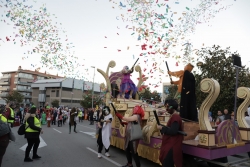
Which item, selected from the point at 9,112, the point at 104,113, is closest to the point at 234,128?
the point at 104,113

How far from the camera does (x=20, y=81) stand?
7656 centimetres

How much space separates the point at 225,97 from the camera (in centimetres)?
1386

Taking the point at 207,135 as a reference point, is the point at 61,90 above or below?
above

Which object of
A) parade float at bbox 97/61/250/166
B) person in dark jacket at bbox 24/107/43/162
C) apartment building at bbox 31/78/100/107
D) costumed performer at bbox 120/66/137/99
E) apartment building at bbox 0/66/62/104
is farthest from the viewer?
apartment building at bbox 0/66/62/104

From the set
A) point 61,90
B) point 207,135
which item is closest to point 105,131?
point 207,135

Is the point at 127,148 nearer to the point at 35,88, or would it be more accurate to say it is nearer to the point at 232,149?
the point at 232,149

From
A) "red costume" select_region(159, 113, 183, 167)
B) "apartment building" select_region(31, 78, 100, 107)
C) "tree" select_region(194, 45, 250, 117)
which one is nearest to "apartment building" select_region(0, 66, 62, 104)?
"apartment building" select_region(31, 78, 100, 107)

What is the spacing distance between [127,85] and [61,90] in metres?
57.4

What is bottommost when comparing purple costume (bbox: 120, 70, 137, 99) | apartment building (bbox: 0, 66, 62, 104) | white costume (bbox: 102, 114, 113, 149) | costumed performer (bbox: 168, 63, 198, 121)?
white costume (bbox: 102, 114, 113, 149)

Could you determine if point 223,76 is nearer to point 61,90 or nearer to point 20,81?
point 61,90

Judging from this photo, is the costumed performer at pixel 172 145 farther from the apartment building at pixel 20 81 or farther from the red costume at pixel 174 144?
the apartment building at pixel 20 81

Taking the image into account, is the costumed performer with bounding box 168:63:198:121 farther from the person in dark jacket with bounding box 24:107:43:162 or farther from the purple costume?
the person in dark jacket with bounding box 24:107:43:162

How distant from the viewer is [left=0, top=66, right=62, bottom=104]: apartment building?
76812 millimetres

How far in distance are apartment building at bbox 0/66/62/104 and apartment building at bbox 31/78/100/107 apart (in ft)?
35.7
